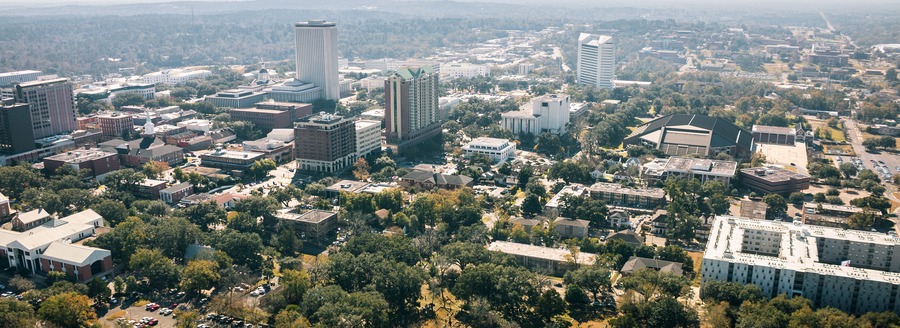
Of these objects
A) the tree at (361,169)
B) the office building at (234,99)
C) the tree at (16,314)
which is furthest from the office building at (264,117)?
the tree at (16,314)

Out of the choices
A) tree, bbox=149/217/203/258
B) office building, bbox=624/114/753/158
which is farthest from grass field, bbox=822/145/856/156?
tree, bbox=149/217/203/258

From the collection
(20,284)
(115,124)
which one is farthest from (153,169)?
(20,284)

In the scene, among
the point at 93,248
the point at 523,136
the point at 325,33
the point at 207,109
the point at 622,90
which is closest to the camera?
the point at 93,248

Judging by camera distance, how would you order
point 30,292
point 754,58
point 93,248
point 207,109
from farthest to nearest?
1. point 754,58
2. point 207,109
3. point 93,248
4. point 30,292

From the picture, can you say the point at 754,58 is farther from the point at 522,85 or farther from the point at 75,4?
the point at 75,4

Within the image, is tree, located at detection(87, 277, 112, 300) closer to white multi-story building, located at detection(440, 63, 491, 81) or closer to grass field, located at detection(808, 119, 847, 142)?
grass field, located at detection(808, 119, 847, 142)

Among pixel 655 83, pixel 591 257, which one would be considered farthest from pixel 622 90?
pixel 591 257

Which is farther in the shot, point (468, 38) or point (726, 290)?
point (468, 38)

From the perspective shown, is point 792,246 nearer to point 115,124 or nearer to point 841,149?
point 841,149
